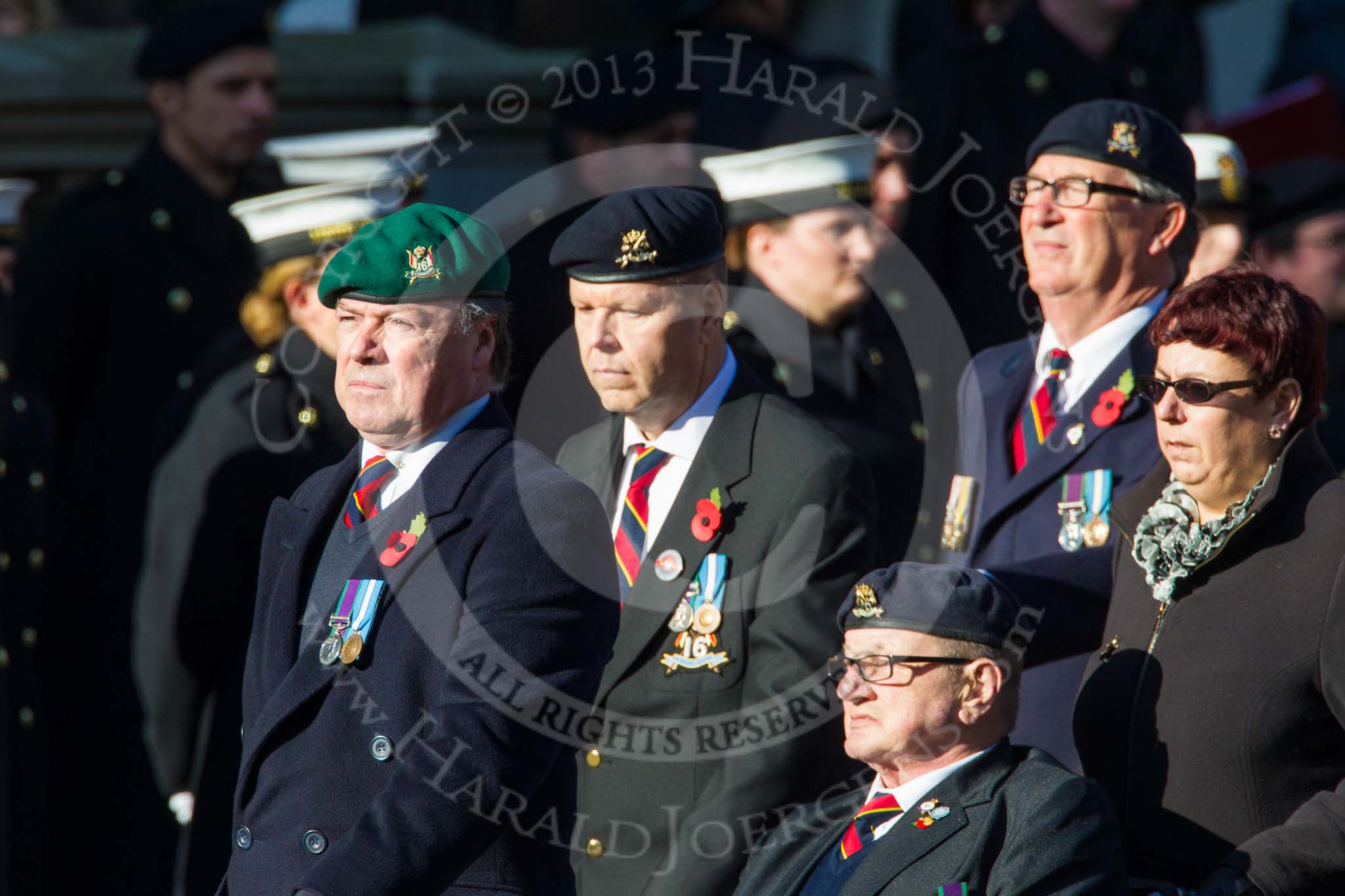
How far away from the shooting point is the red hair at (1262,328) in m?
3.68

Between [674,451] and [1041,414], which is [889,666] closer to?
[674,451]

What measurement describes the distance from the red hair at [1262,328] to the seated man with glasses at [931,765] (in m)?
0.61

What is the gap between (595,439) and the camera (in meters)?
4.36

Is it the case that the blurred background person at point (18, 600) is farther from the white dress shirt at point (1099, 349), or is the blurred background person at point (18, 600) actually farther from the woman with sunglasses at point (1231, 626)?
the woman with sunglasses at point (1231, 626)

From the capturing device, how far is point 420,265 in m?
3.44

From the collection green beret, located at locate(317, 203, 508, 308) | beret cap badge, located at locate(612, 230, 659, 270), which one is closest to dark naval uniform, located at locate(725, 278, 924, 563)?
beret cap badge, located at locate(612, 230, 659, 270)

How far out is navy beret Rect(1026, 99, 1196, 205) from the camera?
4375 millimetres

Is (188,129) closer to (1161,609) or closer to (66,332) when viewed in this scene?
(66,332)

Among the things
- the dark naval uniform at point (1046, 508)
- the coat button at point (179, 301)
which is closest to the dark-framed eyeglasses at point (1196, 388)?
the dark naval uniform at point (1046, 508)

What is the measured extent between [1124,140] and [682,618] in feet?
4.65

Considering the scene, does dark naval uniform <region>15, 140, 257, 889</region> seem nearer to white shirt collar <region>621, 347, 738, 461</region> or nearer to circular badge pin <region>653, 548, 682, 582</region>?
white shirt collar <region>621, 347, 738, 461</region>

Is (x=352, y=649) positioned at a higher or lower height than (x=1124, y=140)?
lower

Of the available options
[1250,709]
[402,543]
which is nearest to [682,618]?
[402,543]

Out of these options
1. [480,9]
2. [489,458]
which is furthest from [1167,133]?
[480,9]
